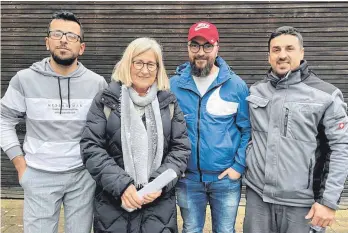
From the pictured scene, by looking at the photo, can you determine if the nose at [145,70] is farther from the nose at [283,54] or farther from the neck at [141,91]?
the nose at [283,54]

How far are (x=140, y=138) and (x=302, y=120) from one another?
1103mm

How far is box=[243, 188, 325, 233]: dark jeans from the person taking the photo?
2711 mm

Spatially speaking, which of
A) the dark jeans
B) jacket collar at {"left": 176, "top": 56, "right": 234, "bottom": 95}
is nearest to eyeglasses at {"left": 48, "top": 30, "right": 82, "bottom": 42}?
jacket collar at {"left": 176, "top": 56, "right": 234, "bottom": 95}

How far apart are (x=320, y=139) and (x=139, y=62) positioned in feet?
4.43

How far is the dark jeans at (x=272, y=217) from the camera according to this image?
2.71m

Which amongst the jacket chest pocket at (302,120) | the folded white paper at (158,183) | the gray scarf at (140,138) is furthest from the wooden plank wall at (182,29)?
the folded white paper at (158,183)

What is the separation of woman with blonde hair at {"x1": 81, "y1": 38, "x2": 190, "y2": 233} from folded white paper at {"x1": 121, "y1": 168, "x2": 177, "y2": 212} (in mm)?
30

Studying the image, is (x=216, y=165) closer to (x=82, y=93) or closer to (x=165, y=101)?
(x=165, y=101)

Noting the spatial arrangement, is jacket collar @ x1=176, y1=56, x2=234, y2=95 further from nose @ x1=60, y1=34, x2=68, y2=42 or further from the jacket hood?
nose @ x1=60, y1=34, x2=68, y2=42

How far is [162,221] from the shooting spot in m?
2.59

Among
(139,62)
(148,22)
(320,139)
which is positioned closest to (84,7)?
(148,22)

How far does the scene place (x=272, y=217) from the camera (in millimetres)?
2797

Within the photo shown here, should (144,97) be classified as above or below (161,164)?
above

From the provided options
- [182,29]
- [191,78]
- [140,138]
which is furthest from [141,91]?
[182,29]
